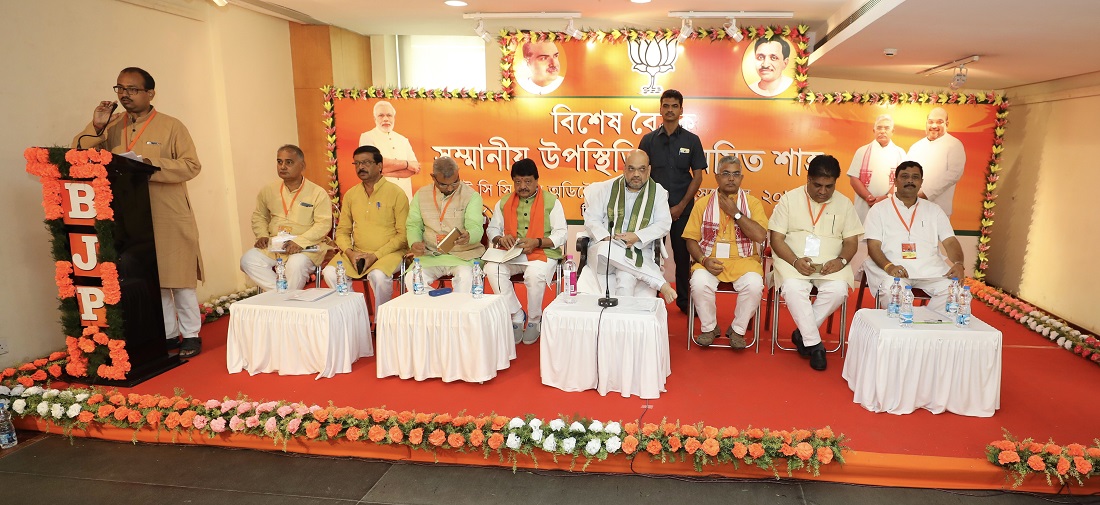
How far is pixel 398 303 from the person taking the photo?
391 centimetres

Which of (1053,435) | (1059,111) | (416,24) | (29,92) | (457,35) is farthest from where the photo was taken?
(457,35)

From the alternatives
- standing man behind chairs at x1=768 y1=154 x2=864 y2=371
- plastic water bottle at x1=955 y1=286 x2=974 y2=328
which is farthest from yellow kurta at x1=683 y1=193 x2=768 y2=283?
plastic water bottle at x1=955 y1=286 x2=974 y2=328

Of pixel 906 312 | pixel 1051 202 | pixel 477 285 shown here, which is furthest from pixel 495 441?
pixel 1051 202

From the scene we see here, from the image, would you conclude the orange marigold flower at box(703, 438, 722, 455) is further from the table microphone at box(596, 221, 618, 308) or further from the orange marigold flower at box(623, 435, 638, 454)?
the table microphone at box(596, 221, 618, 308)

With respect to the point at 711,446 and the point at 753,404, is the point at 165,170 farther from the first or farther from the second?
the point at 753,404

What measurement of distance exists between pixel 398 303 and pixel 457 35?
5291mm

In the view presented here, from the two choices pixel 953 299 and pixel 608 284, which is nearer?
pixel 953 299

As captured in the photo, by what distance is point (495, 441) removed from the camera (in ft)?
9.73

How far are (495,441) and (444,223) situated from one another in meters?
2.25

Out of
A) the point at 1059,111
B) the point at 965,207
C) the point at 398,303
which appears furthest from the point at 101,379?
the point at 1059,111

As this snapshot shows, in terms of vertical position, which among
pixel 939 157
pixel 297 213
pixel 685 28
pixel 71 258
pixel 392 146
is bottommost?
pixel 71 258

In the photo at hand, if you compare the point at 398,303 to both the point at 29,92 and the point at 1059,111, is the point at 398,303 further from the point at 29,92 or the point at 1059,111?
the point at 1059,111

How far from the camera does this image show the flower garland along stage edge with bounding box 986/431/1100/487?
8.89 feet

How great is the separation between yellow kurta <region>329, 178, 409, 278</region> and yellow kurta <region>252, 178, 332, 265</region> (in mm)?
184
